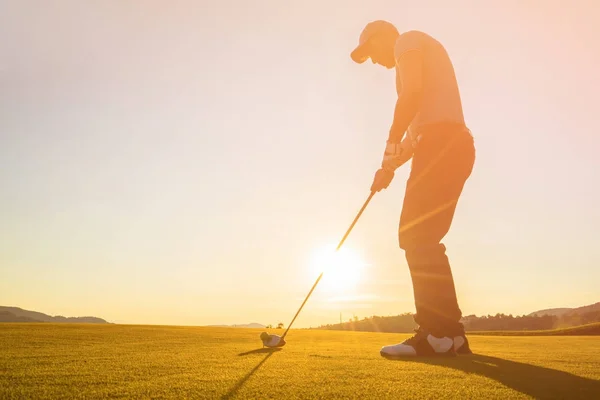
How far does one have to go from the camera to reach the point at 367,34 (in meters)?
6.24

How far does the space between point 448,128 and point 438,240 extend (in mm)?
1251

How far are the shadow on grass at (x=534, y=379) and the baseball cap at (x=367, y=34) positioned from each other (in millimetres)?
3854

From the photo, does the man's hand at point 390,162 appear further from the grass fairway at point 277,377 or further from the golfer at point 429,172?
the grass fairway at point 277,377

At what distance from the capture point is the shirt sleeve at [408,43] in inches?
218

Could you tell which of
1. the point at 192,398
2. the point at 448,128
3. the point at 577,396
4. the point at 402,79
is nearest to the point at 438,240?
the point at 448,128

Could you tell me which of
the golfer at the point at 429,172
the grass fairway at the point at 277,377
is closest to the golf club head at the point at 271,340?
the grass fairway at the point at 277,377

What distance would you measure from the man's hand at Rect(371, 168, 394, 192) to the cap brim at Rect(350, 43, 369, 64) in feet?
5.14

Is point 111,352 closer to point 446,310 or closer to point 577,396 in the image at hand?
point 446,310

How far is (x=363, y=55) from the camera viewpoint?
6.33 m

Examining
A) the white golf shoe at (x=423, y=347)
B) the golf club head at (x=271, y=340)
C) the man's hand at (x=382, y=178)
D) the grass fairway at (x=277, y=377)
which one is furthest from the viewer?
the golf club head at (x=271, y=340)

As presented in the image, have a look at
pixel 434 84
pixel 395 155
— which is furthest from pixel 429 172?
pixel 434 84

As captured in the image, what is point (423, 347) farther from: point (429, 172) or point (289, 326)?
point (289, 326)

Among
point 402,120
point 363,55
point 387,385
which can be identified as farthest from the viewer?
point 363,55

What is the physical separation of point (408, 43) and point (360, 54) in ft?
2.96
